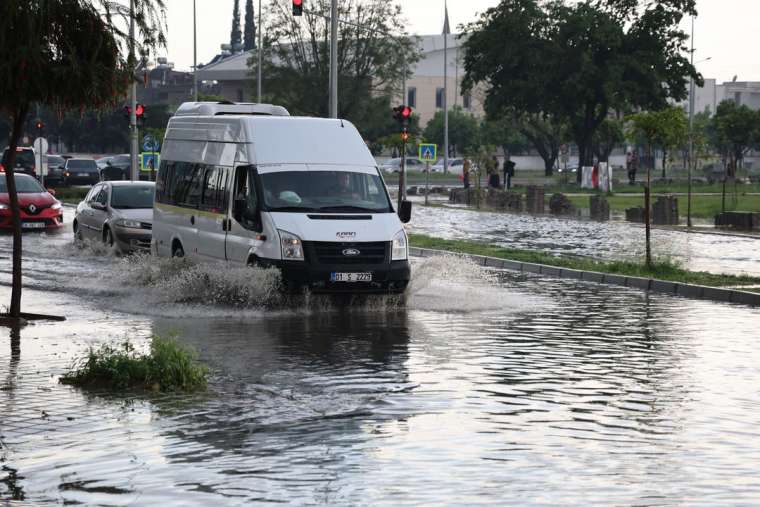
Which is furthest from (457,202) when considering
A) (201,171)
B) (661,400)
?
(661,400)

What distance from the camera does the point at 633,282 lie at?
21484 mm

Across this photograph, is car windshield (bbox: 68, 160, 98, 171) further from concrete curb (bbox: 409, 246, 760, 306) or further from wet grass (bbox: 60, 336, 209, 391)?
wet grass (bbox: 60, 336, 209, 391)

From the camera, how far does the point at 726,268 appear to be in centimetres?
2414

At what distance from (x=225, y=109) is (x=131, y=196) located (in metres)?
7.59

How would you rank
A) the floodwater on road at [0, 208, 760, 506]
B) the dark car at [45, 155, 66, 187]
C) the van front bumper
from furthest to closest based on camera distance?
the dark car at [45, 155, 66, 187] → the van front bumper → the floodwater on road at [0, 208, 760, 506]

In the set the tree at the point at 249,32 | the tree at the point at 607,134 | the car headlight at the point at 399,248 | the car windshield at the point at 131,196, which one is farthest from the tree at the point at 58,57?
the tree at the point at 249,32

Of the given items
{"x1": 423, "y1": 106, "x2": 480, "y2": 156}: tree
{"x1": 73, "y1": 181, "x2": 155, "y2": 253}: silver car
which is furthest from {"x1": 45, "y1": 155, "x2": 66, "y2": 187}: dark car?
{"x1": 73, "y1": 181, "x2": 155, "y2": 253}: silver car

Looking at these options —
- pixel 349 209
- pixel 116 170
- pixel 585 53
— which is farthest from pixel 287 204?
pixel 116 170

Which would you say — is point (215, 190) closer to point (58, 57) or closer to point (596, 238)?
point (58, 57)

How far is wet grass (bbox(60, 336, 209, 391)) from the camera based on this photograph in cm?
1109

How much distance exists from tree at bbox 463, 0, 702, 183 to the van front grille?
49.0 metres

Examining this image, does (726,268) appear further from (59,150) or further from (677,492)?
(59,150)

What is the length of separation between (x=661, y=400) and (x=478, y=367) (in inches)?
83.5

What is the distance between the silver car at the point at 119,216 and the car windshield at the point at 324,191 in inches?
322
